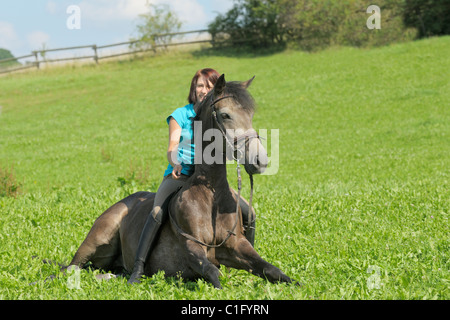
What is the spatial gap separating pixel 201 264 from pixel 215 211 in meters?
0.63

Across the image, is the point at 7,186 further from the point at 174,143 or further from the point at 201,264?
the point at 201,264

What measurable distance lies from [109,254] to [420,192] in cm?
669

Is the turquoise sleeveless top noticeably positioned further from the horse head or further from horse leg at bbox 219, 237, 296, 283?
horse leg at bbox 219, 237, 296, 283

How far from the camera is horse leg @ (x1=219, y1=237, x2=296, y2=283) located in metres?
5.26

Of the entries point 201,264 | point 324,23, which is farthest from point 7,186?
point 324,23

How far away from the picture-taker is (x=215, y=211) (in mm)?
5676

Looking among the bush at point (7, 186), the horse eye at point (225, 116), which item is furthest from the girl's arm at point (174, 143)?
the bush at point (7, 186)

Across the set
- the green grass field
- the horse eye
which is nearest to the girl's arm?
the horse eye

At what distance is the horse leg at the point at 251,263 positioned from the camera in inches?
207

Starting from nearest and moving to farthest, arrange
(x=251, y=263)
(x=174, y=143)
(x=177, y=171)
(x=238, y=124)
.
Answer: (x=238, y=124) < (x=251, y=263) < (x=177, y=171) < (x=174, y=143)

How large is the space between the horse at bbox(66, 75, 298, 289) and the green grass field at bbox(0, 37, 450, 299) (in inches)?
9.5
